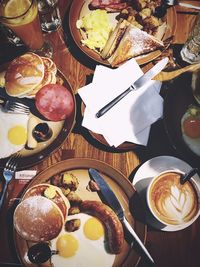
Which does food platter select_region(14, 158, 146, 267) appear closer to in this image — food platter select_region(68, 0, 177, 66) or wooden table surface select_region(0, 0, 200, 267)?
wooden table surface select_region(0, 0, 200, 267)

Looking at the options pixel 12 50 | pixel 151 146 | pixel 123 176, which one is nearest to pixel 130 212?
pixel 123 176

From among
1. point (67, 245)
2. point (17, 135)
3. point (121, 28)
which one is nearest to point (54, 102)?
point (17, 135)

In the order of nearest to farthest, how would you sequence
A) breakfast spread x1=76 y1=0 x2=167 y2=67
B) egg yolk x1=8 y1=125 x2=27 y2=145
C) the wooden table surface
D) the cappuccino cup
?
the cappuccino cup → the wooden table surface → egg yolk x1=8 y1=125 x2=27 y2=145 → breakfast spread x1=76 y1=0 x2=167 y2=67

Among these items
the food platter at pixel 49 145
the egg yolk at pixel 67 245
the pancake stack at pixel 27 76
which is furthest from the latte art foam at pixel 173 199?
the pancake stack at pixel 27 76

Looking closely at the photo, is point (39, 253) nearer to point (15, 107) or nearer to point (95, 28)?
point (15, 107)

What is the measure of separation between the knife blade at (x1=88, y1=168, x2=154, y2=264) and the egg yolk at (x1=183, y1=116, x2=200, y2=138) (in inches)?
20.0

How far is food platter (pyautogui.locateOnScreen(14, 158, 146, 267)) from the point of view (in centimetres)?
132

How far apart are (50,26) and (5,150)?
815mm

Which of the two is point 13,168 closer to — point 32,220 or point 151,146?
point 32,220

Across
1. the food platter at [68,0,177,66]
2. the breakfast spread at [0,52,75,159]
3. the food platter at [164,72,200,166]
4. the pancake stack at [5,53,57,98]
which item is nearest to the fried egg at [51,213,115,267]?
the breakfast spread at [0,52,75,159]

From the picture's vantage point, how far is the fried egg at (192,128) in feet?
4.70

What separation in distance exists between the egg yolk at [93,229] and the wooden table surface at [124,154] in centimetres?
25

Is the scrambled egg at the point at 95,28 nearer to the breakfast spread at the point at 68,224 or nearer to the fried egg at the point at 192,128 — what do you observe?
the fried egg at the point at 192,128

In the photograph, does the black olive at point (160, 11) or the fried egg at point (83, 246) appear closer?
the fried egg at point (83, 246)
